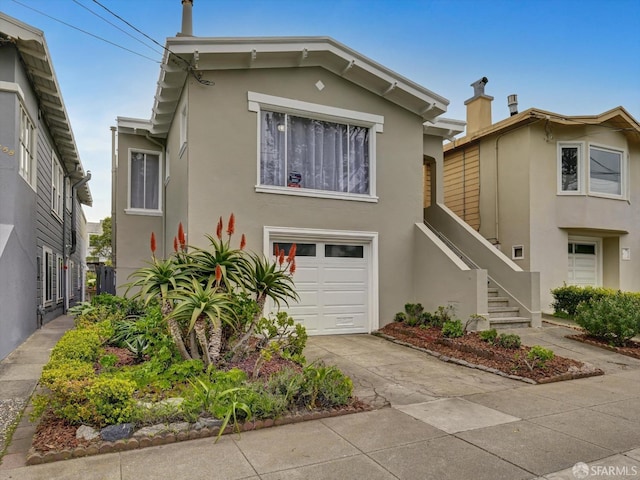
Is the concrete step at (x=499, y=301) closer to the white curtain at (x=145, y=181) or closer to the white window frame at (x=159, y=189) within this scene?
the white window frame at (x=159, y=189)

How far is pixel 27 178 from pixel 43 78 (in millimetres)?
2042

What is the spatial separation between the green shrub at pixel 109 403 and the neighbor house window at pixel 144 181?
8.93 metres

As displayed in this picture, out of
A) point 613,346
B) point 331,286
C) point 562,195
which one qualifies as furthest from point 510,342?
point 562,195

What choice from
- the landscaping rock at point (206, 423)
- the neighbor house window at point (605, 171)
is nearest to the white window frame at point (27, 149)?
the landscaping rock at point (206, 423)

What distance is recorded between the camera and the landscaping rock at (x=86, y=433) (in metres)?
3.88

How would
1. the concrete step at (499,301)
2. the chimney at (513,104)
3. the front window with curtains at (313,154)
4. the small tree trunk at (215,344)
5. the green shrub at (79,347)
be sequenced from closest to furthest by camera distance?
the green shrub at (79,347)
the small tree trunk at (215,344)
the front window with curtains at (313,154)
the concrete step at (499,301)
the chimney at (513,104)

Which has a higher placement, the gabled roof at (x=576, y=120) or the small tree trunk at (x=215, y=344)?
the gabled roof at (x=576, y=120)

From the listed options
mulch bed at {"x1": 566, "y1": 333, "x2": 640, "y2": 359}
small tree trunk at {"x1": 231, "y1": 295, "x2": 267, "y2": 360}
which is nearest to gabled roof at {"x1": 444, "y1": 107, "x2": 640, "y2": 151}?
mulch bed at {"x1": 566, "y1": 333, "x2": 640, "y2": 359}

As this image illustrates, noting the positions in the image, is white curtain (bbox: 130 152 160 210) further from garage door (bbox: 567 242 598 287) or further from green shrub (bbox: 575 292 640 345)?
garage door (bbox: 567 242 598 287)

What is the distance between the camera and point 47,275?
1154 cm

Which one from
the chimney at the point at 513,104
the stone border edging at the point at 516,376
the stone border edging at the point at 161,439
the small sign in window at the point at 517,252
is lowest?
the stone border edging at the point at 516,376

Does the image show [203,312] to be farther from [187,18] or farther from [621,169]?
[621,169]

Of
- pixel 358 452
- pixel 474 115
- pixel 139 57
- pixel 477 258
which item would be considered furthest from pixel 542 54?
pixel 358 452

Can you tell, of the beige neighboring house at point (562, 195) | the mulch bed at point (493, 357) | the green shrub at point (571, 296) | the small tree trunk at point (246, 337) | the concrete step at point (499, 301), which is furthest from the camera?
the beige neighboring house at point (562, 195)
